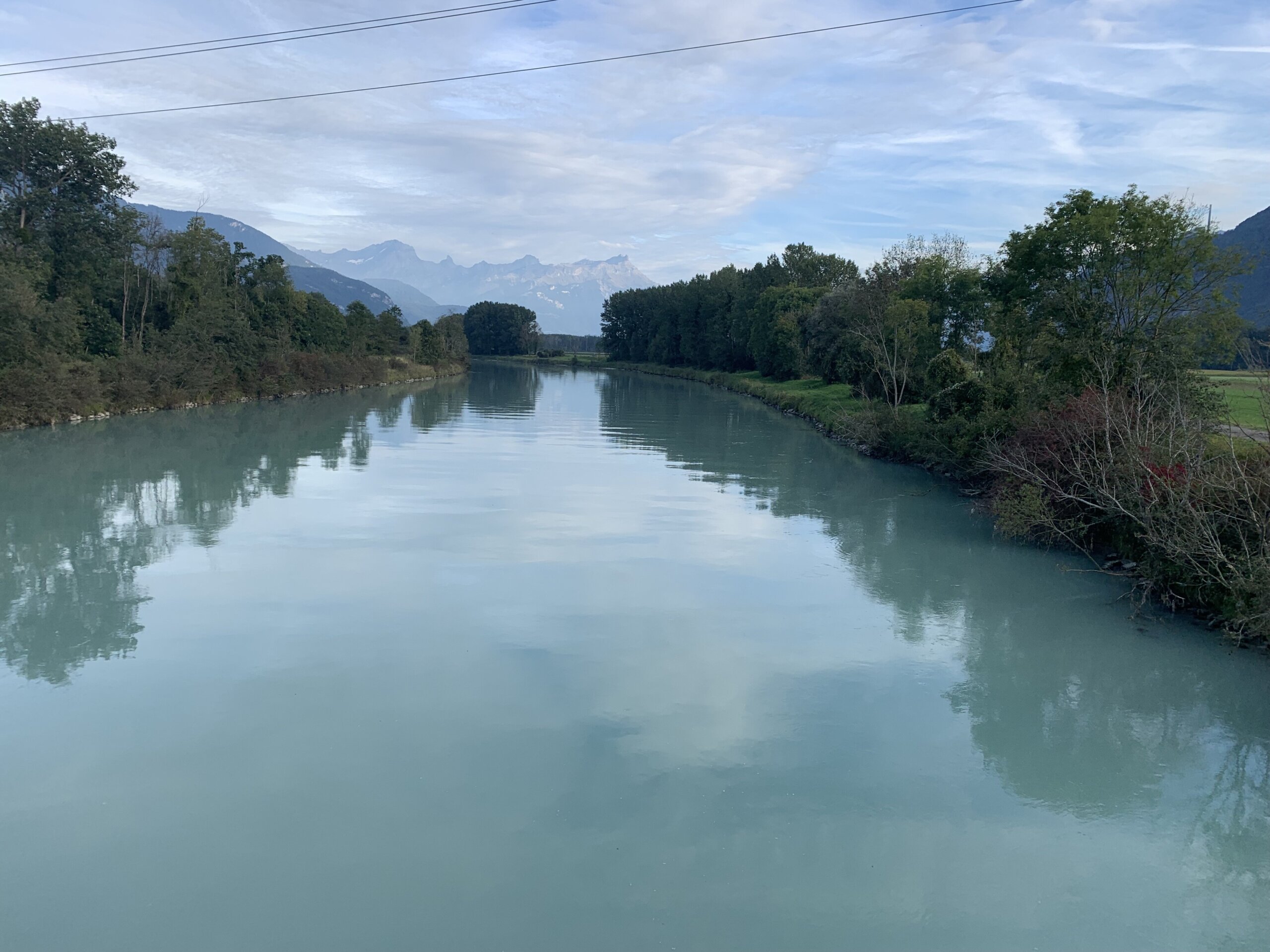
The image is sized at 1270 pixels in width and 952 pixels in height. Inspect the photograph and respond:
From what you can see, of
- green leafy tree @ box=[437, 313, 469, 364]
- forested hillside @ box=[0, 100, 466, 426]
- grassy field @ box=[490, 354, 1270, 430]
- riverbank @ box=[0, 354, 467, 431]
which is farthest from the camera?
green leafy tree @ box=[437, 313, 469, 364]

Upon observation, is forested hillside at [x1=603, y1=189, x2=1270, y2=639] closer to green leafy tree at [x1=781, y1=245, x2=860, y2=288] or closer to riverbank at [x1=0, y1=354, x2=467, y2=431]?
riverbank at [x1=0, y1=354, x2=467, y2=431]

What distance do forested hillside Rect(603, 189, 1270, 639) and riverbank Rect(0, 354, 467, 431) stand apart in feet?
84.7

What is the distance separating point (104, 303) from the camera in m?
38.2

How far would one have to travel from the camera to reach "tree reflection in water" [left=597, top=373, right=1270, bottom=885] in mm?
7164

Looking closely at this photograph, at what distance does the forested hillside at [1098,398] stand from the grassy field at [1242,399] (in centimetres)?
75

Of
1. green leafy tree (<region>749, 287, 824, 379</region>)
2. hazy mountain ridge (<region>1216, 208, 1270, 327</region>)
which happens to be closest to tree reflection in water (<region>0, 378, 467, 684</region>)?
hazy mountain ridge (<region>1216, 208, 1270, 327</region>)

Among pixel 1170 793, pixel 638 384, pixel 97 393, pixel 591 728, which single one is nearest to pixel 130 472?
pixel 97 393

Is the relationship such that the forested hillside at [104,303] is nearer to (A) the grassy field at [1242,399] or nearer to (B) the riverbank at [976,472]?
(B) the riverbank at [976,472]

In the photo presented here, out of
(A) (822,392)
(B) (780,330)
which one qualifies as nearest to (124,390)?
(A) (822,392)

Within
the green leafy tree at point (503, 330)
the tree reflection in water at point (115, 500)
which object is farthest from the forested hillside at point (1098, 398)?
the green leafy tree at point (503, 330)

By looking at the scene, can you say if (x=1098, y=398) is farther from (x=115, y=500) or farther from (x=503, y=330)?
(x=503, y=330)

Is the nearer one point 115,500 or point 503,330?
point 115,500

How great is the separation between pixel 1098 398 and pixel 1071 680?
685 cm

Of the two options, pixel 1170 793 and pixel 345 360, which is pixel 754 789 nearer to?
pixel 1170 793
